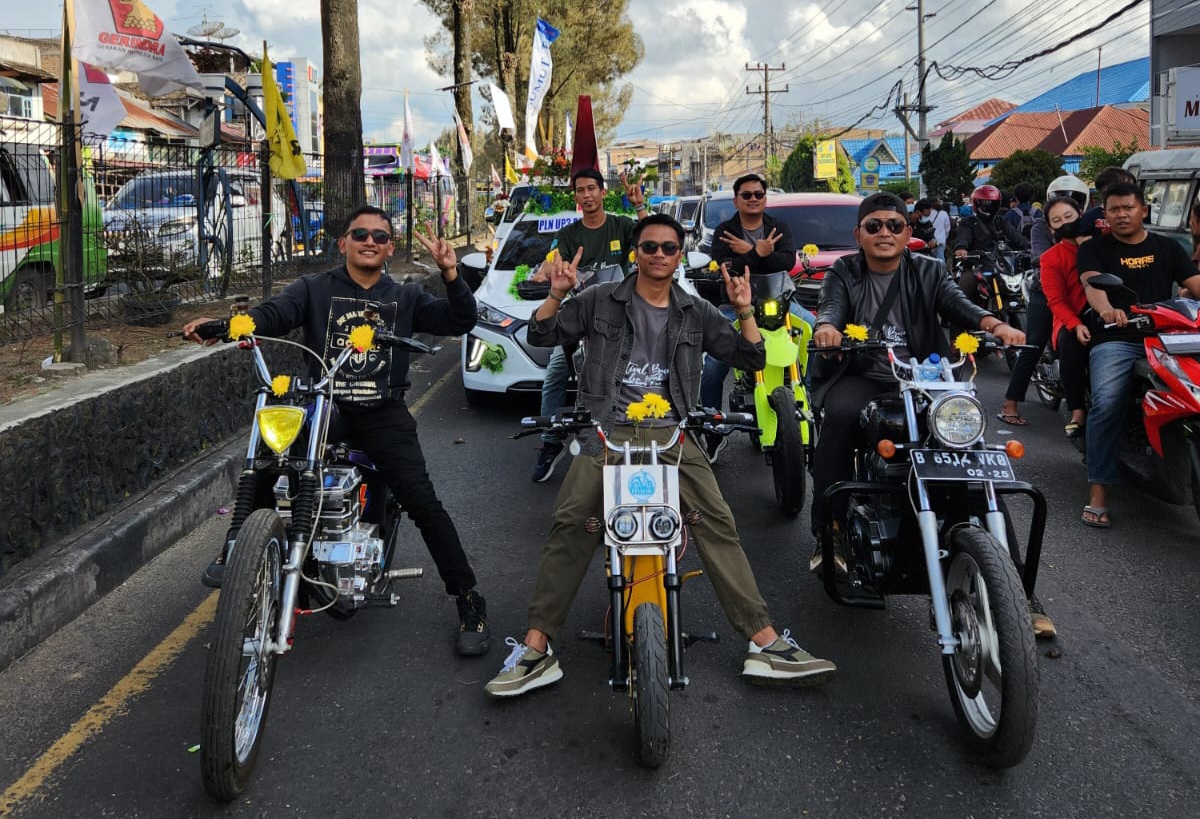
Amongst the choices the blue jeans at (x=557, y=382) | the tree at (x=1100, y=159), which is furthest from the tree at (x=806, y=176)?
the blue jeans at (x=557, y=382)

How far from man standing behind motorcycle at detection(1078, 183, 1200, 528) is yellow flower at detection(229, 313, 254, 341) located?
4245mm

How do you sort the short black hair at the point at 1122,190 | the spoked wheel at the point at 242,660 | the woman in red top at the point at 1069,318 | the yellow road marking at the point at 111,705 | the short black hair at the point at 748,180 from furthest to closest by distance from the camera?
the short black hair at the point at 748,180 < the woman in red top at the point at 1069,318 < the short black hair at the point at 1122,190 < the yellow road marking at the point at 111,705 < the spoked wheel at the point at 242,660

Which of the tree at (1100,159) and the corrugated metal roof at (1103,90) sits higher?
the corrugated metal roof at (1103,90)

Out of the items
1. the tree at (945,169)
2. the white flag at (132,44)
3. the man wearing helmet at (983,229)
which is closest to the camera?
the white flag at (132,44)

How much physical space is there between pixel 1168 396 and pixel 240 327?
435 centimetres

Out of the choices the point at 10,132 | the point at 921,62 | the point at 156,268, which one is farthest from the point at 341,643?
the point at 921,62

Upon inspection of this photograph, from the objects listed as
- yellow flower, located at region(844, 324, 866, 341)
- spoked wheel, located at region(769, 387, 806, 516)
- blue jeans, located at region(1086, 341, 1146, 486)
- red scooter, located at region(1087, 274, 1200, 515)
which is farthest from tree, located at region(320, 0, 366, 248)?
yellow flower, located at region(844, 324, 866, 341)

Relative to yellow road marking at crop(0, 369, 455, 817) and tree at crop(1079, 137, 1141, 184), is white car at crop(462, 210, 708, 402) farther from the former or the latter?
tree at crop(1079, 137, 1141, 184)

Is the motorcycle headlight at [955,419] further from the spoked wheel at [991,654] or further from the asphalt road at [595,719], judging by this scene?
the asphalt road at [595,719]

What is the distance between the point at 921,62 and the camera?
40.8 m

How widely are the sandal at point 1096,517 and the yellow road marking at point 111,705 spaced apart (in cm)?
454

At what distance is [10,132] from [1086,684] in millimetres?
6921

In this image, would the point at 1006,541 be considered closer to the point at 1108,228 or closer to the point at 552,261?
the point at 552,261

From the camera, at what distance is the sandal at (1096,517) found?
5680 millimetres
